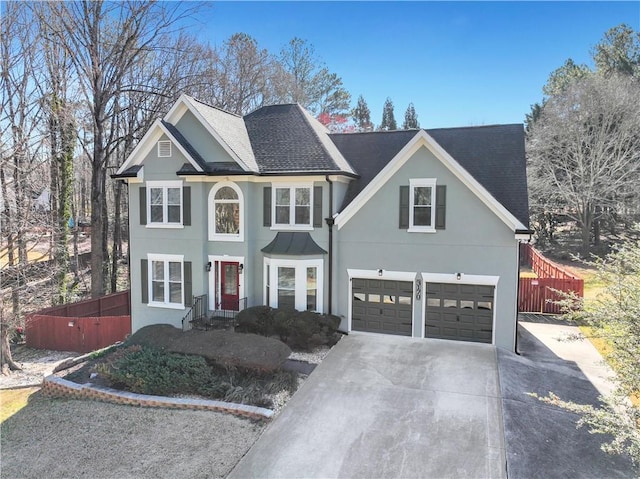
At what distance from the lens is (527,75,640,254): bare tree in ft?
91.5

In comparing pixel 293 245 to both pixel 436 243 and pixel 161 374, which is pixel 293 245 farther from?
pixel 161 374

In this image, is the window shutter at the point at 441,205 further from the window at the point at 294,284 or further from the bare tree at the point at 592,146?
the bare tree at the point at 592,146

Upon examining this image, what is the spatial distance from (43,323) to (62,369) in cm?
657

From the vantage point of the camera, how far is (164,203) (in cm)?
1504

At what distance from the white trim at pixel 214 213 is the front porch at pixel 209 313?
2.22 metres

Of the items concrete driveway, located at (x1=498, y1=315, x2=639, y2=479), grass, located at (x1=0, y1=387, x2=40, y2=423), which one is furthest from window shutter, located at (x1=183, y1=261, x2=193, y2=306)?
concrete driveway, located at (x1=498, y1=315, x2=639, y2=479)

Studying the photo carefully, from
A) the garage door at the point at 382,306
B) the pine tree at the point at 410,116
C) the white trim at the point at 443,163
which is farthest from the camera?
the pine tree at the point at 410,116

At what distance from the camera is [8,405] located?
11312 mm

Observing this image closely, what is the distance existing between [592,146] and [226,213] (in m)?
27.5

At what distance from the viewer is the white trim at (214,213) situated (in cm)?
1456

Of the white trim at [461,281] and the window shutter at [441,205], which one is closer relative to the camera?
the white trim at [461,281]

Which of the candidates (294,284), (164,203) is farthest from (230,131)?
(294,284)

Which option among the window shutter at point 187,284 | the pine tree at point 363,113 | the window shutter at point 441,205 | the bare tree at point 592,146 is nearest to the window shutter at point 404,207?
the window shutter at point 441,205

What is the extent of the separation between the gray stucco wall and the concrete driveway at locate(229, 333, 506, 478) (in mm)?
2192
